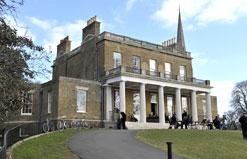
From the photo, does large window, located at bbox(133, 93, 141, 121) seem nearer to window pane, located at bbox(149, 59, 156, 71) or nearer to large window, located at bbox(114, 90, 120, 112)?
large window, located at bbox(114, 90, 120, 112)

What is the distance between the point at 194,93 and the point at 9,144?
29779 millimetres

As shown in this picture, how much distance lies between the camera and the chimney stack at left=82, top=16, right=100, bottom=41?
44.3m

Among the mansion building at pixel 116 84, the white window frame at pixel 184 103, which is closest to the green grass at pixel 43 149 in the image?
the mansion building at pixel 116 84

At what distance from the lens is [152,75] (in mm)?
41438

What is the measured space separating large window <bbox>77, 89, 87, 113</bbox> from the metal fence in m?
9.02

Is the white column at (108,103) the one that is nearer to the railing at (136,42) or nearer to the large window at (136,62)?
the large window at (136,62)

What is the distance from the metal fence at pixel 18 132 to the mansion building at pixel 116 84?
8.24m

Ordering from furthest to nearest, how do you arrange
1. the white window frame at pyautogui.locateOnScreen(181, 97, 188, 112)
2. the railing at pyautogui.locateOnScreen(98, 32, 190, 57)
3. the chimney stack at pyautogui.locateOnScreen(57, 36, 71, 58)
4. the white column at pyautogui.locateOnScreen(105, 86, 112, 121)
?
1. the chimney stack at pyautogui.locateOnScreen(57, 36, 71, 58)
2. the white window frame at pyautogui.locateOnScreen(181, 97, 188, 112)
3. the railing at pyautogui.locateOnScreen(98, 32, 190, 57)
4. the white column at pyautogui.locateOnScreen(105, 86, 112, 121)

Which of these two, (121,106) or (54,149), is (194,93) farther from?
(54,149)

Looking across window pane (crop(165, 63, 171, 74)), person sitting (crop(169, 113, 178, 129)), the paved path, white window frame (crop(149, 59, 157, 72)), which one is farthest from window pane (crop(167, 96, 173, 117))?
the paved path

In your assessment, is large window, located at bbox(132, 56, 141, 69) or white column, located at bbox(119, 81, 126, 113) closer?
white column, located at bbox(119, 81, 126, 113)

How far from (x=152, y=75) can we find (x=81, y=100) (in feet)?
25.7

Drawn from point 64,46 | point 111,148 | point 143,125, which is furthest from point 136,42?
point 111,148

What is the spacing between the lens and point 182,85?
144 ft
